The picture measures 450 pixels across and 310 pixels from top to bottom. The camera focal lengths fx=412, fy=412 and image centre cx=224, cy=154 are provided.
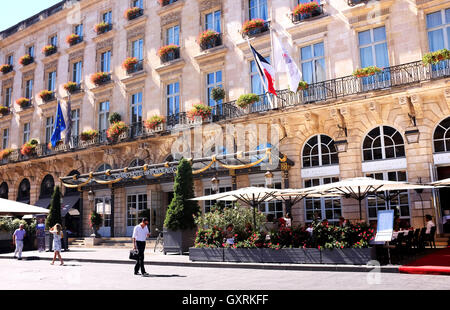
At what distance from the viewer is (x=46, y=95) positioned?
29.6 m

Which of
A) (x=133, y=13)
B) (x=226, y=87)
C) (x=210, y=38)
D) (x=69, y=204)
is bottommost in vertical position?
(x=69, y=204)

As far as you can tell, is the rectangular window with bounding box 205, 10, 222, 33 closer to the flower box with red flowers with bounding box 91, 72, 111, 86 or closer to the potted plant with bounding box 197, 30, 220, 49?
the potted plant with bounding box 197, 30, 220, 49

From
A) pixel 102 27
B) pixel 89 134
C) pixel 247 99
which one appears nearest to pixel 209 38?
pixel 247 99

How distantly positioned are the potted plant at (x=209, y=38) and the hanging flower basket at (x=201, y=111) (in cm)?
368

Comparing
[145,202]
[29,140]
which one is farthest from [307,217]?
[29,140]

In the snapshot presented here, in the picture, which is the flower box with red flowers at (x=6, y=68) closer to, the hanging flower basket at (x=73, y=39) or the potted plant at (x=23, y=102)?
the potted plant at (x=23, y=102)

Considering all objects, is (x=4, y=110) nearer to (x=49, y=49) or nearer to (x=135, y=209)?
(x=49, y=49)

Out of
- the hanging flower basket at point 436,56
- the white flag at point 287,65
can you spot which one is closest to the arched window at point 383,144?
the hanging flower basket at point 436,56

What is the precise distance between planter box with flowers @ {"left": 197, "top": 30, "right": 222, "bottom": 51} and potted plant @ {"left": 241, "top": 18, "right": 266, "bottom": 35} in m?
1.86

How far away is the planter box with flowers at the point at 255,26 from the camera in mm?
20188

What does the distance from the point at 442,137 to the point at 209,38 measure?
1225 centimetres

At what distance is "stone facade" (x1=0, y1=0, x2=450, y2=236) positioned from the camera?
1611 cm
